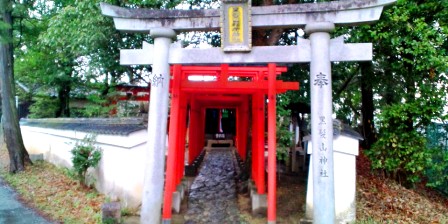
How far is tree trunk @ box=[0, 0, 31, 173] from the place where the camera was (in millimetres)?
12492

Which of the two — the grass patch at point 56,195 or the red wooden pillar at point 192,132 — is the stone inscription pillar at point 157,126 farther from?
the red wooden pillar at point 192,132

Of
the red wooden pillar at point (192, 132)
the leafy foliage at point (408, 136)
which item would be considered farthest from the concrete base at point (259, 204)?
the red wooden pillar at point (192, 132)

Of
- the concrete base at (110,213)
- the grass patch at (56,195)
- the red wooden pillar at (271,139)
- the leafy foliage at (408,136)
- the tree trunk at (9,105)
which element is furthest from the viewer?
the tree trunk at (9,105)

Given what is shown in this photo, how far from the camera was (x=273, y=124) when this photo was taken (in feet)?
25.8

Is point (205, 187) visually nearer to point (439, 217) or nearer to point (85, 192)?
point (85, 192)

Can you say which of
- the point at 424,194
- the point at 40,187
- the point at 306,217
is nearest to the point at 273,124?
the point at 306,217

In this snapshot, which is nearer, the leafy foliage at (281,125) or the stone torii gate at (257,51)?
the stone torii gate at (257,51)

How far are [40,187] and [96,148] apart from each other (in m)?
2.59

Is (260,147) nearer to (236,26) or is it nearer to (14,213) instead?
(236,26)

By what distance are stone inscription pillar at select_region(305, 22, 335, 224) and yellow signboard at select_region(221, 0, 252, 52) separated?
3.75ft

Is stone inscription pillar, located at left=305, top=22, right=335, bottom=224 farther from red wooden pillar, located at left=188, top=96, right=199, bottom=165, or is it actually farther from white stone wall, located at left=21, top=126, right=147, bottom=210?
red wooden pillar, located at left=188, top=96, right=199, bottom=165

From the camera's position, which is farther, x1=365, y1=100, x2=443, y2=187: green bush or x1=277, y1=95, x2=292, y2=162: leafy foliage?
x1=277, y1=95, x2=292, y2=162: leafy foliage

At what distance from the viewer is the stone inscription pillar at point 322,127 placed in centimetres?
596

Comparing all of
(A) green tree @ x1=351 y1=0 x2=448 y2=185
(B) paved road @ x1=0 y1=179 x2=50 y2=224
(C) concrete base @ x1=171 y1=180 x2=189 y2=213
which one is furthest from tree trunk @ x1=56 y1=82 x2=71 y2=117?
(A) green tree @ x1=351 y1=0 x2=448 y2=185
